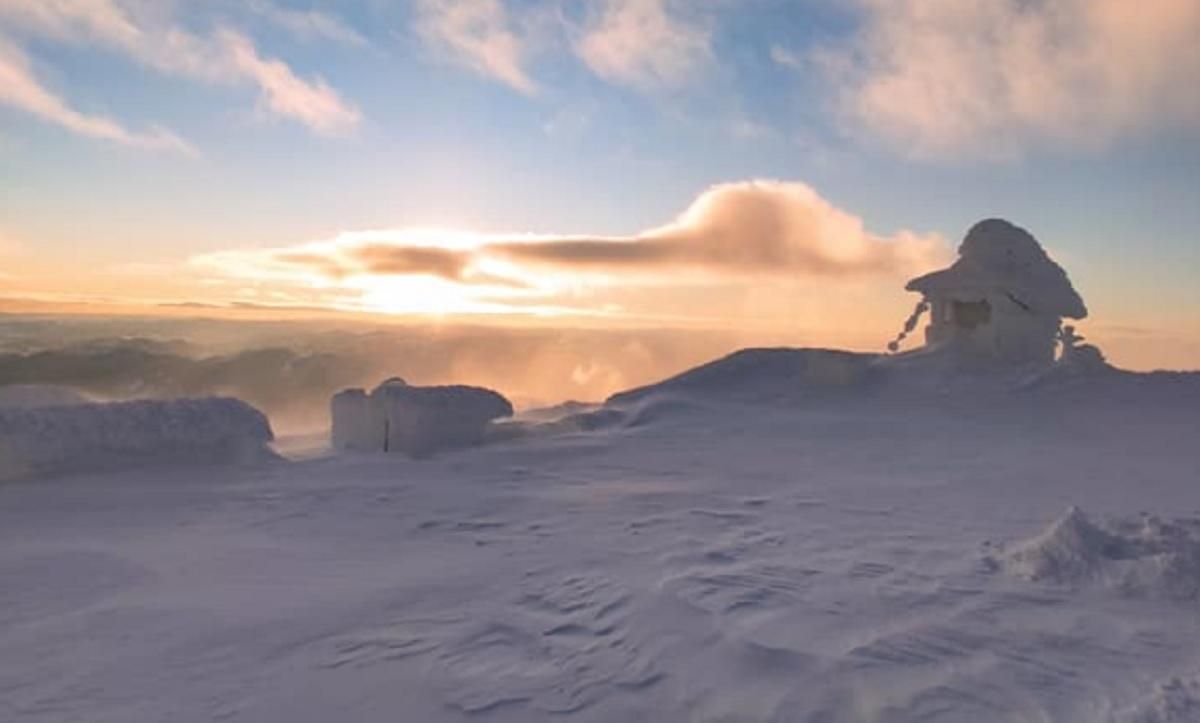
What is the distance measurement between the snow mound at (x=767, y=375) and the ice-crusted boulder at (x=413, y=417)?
639 cm

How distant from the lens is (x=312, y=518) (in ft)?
33.3

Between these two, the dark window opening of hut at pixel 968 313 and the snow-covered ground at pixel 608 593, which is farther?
the dark window opening of hut at pixel 968 313

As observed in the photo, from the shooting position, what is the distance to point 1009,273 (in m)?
23.9

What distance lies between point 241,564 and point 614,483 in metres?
5.87

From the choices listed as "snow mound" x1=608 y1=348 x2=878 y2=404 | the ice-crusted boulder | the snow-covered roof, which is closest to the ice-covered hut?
the snow-covered roof

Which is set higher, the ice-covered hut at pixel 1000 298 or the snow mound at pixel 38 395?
the ice-covered hut at pixel 1000 298

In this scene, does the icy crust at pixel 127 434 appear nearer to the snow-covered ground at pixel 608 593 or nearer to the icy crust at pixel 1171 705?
the snow-covered ground at pixel 608 593

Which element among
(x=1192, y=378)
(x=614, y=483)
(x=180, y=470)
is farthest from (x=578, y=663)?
(x=1192, y=378)

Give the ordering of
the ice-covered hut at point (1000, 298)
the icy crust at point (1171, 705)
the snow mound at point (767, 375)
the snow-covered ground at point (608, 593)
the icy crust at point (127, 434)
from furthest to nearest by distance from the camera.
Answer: the ice-covered hut at point (1000, 298) → the snow mound at point (767, 375) → the icy crust at point (127, 434) → the snow-covered ground at point (608, 593) → the icy crust at point (1171, 705)

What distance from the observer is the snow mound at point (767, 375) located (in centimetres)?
2261

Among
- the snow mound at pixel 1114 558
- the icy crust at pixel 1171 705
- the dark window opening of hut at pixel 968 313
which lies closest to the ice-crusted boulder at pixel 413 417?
the snow mound at pixel 1114 558

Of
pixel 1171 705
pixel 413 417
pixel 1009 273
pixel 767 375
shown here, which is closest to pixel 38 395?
pixel 413 417

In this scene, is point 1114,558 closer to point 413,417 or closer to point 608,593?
point 608,593

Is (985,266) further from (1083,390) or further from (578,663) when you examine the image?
(578,663)
